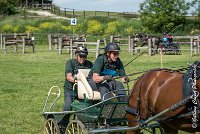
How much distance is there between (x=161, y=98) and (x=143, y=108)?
0.42 metres

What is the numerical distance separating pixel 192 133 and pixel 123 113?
5.45 feet

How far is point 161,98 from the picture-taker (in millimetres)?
6547

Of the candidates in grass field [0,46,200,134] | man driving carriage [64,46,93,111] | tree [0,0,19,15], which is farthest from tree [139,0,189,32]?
man driving carriage [64,46,93,111]

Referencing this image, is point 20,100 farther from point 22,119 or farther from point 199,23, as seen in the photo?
point 199,23

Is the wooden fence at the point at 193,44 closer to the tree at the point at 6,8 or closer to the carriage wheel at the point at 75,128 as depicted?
the carriage wheel at the point at 75,128

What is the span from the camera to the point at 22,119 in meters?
10.7

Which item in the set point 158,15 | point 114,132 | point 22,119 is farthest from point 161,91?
point 158,15

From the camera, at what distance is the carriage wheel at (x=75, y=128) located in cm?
755

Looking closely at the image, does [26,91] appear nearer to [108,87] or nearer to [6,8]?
[108,87]

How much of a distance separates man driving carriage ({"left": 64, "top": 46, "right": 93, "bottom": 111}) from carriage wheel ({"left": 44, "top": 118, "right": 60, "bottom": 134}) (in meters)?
0.35

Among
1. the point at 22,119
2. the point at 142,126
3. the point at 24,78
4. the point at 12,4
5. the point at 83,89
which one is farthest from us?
the point at 12,4

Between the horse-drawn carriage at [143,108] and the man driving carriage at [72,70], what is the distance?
174 mm

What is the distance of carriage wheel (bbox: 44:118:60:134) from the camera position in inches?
323

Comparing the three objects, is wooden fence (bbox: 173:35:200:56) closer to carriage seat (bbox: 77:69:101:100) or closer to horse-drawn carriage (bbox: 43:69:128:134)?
horse-drawn carriage (bbox: 43:69:128:134)
